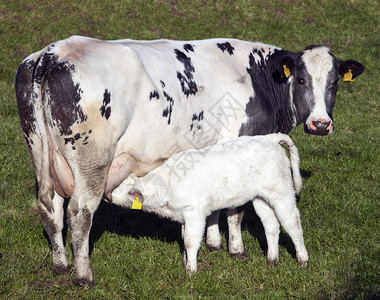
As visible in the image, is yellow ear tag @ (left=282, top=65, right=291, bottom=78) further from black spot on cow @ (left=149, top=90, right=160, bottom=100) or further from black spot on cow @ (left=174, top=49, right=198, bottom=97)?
black spot on cow @ (left=149, top=90, right=160, bottom=100)

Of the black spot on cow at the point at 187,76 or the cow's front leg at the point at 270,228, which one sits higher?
the black spot on cow at the point at 187,76

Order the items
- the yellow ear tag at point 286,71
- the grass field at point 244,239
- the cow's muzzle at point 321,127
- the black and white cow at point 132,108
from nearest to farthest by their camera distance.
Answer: the black and white cow at point 132,108 < the grass field at point 244,239 < the cow's muzzle at point 321,127 < the yellow ear tag at point 286,71

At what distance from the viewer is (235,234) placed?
6805mm

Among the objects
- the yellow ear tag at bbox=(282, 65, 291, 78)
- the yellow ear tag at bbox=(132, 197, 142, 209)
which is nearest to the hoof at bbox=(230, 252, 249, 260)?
the yellow ear tag at bbox=(132, 197, 142, 209)

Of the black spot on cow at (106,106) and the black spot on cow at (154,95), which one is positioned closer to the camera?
the black spot on cow at (106,106)

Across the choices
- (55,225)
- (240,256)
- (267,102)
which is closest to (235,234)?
(240,256)

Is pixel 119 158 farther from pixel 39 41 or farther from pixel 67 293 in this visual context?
pixel 39 41

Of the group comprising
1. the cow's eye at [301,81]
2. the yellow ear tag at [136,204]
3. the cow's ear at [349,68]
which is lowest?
the yellow ear tag at [136,204]

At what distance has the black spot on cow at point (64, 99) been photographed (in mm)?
5328

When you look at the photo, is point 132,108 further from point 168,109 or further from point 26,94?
point 26,94

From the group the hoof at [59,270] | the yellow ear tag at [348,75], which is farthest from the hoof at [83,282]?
the yellow ear tag at [348,75]

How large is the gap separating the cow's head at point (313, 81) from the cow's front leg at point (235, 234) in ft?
4.99

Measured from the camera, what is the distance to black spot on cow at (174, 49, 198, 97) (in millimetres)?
6453

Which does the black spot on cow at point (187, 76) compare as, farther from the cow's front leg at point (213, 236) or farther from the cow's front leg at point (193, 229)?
the cow's front leg at point (213, 236)
